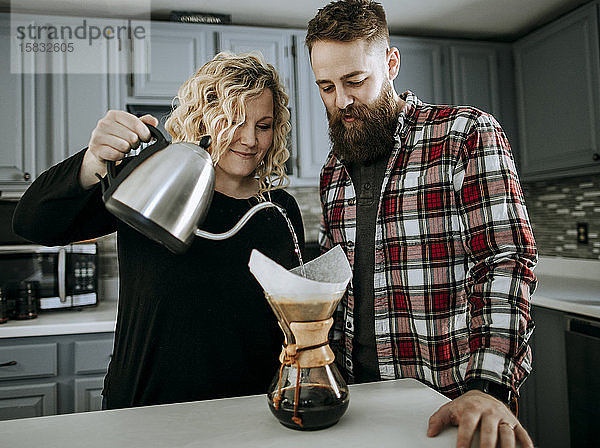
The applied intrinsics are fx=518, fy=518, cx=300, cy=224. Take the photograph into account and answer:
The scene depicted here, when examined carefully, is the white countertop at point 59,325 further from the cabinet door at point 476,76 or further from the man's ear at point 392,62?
the cabinet door at point 476,76

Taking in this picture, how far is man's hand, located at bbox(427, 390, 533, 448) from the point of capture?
0.71 metres

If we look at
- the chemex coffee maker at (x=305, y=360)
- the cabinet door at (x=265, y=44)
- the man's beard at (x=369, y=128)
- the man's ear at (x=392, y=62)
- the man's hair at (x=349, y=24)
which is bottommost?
the chemex coffee maker at (x=305, y=360)

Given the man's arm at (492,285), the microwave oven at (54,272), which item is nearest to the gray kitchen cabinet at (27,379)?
the microwave oven at (54,272)

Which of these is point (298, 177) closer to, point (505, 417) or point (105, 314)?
point (105, 314)

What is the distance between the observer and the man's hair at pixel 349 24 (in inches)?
49.3

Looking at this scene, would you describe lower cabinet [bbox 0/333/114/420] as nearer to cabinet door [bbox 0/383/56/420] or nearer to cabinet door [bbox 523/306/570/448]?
cabinet door [bbox 0/383/56/420]

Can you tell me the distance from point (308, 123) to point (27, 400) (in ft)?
6.03

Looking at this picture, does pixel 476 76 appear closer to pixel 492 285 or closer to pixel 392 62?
pixel 392 62

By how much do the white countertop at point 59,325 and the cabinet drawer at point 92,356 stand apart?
0.05m

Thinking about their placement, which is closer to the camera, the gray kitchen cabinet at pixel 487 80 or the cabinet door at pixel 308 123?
the cabinet door at pixel 308 123

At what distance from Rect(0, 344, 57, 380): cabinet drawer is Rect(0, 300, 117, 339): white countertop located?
0.19 ft

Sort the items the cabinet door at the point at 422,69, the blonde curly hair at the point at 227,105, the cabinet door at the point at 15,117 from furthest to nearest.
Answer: the cabinet door at the point at 422,69, the cabinet door at the point at 15,117, the blonde curly hair at the point at 227,105

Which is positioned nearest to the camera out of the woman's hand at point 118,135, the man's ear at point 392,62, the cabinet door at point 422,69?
the woman's hand at point 118,135

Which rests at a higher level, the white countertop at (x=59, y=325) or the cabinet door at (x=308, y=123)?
the cabinet door at (x=308, y=123)
